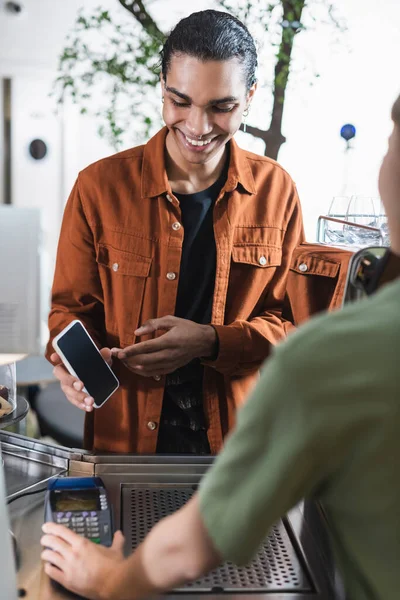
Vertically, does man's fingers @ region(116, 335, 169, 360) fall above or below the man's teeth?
below

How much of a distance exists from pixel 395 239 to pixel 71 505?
2.15ft

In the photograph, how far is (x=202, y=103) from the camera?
5.08 feet

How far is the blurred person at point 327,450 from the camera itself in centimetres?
55

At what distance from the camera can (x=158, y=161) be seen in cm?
176

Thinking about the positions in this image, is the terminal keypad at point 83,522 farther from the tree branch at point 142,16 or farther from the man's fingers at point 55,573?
the tree branch at point 142,16

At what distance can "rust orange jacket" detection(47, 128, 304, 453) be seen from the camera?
170 cm

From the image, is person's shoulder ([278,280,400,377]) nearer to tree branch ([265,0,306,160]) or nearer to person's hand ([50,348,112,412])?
person's hand ([50,348,112,412])

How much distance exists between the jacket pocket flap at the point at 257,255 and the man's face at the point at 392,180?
1.08 meters

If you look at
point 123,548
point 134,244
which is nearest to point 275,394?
point 123,548

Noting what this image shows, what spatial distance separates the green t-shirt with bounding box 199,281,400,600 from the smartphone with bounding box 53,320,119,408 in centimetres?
78

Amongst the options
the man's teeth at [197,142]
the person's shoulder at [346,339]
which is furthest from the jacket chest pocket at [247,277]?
the person's shoulder at [346,339]

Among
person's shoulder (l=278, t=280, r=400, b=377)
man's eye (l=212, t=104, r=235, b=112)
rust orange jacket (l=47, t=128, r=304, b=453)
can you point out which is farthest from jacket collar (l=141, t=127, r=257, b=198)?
person's shoulder (l=278, t=280, r=400, b=377)

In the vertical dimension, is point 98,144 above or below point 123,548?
above

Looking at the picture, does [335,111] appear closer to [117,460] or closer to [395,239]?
[117,460]
